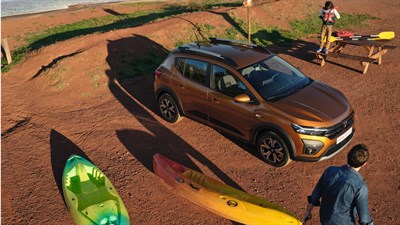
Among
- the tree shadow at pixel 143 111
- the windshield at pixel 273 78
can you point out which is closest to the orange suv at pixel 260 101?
the windshield at pixel 273 78

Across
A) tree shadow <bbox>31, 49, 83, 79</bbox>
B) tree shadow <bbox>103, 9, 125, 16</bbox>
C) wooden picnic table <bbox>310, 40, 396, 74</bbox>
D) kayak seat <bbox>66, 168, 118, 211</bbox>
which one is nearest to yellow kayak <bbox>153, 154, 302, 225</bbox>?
kayak seat <bbox>66, 168, 118, 211</bbox>

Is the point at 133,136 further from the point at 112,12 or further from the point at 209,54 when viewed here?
the point at 112,12

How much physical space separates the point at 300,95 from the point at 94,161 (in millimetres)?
5085

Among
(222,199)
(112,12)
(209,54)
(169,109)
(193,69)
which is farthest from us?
(112,12)

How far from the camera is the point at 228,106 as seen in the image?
765cm

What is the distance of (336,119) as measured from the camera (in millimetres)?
6805

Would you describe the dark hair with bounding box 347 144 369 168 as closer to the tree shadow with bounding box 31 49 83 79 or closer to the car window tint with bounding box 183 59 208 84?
the car window tint with bounding box 183 59 208 84

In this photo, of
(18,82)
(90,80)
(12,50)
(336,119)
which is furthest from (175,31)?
(336,119)

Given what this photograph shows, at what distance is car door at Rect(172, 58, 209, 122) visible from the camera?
8.14 metres

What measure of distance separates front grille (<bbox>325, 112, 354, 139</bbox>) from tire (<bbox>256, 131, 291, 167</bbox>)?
0.93 meters

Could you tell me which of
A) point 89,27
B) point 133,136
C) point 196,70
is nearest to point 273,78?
point 196,70

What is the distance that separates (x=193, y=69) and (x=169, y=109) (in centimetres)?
154

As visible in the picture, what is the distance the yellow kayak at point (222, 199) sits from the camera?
18.3ft

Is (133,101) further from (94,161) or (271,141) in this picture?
(271,141)
